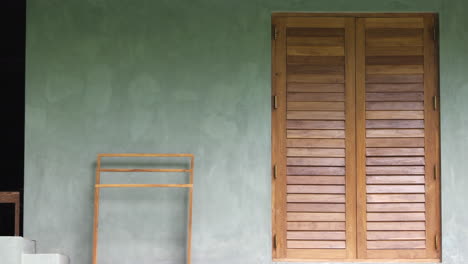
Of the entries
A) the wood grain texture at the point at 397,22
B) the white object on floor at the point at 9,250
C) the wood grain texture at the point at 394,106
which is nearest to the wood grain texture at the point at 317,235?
the wood grain texture at the point at 394,106

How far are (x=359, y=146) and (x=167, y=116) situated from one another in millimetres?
1376

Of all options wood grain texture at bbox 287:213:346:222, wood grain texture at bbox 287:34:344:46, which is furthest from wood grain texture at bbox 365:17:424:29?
wood grain texture at bbox 287:213:346:222

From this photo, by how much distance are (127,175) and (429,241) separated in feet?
7.14

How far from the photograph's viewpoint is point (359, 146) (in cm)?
444

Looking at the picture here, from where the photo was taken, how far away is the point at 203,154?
14.6 ft

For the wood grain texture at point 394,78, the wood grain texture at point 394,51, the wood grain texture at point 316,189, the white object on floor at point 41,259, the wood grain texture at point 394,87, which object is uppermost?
the wood grain texture at point 394,51

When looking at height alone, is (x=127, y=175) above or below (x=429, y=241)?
above

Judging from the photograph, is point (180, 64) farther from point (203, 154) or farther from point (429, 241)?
point (429, 241)

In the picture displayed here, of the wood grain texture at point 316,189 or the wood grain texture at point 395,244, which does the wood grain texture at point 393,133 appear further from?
the wood grain texture at point 395,244

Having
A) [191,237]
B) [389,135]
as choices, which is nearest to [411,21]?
[389,135]

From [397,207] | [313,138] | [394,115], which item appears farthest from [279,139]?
[397,207]

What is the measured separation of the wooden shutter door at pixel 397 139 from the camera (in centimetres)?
441

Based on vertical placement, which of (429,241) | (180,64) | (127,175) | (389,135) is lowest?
(429,241)

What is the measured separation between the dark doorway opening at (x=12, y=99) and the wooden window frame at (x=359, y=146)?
1796 millimetres
